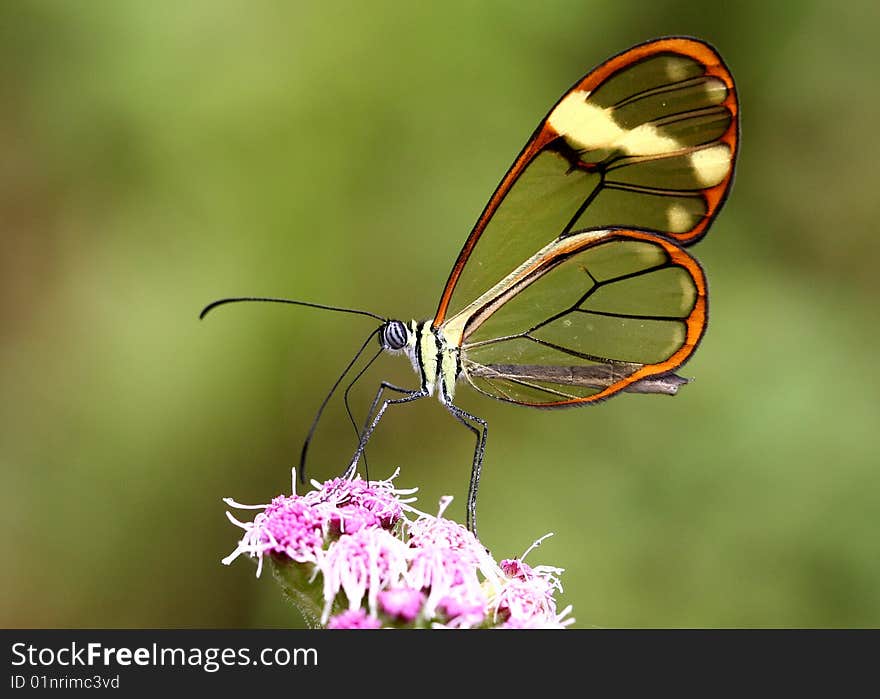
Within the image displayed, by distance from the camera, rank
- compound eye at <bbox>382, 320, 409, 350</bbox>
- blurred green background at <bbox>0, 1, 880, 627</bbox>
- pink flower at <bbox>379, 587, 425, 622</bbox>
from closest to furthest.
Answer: pink flower at <bbox>379, 587, 425, 622</bbox> < compound eye at <bbox>382, 320, 409, 350</bbox> < blurred green background at <bbox>0, 1, 880, 627</bbox>

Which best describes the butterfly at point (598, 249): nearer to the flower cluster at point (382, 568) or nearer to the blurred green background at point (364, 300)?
the flower cluster at point (382, 568)

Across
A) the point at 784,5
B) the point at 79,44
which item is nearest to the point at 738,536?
the point at 784,5

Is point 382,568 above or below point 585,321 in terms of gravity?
below

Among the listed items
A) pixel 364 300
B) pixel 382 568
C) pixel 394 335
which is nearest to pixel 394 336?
pixel 394 335

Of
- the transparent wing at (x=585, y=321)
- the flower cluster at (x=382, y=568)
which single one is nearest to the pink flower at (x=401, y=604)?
the flower cluster at (x=382, y=568)

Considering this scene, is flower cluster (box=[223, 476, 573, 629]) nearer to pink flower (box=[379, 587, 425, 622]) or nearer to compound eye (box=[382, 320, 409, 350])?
pink flower (box=[379, 587, 425, 622])

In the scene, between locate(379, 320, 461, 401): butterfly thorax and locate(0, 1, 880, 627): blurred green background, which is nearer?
locate(379, 320, 461, 401): butterfly thorax

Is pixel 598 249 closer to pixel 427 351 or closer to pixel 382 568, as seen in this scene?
pixel 427 351

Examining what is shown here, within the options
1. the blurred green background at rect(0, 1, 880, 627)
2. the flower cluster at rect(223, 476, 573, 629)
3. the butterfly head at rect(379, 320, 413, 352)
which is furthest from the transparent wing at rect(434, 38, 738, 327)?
the blurred green background at rect(0, 1, 880, 627)
